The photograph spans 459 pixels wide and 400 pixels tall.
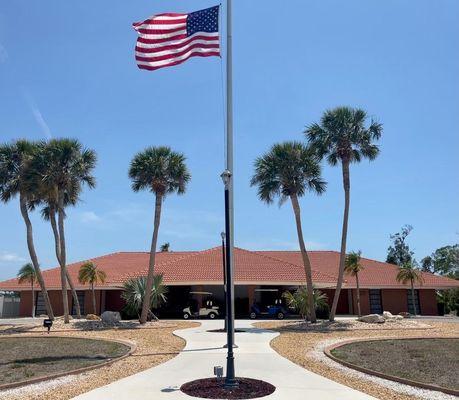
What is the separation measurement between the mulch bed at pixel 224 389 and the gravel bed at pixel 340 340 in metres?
1.99

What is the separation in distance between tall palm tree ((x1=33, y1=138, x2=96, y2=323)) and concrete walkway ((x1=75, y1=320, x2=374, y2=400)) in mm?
13433

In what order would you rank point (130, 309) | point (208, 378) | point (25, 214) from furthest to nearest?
1. point (130, 309)
2. point (25, 214)
3. point (208, 378)

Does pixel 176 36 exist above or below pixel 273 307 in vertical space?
above

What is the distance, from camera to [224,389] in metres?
9.73

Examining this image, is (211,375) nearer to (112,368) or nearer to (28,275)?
(112,368)

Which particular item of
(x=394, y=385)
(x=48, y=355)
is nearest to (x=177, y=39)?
(x=394, y=385)

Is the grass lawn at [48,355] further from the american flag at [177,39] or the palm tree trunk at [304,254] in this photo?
the palm tree trunk at [304,254]

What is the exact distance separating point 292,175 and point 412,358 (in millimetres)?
13971

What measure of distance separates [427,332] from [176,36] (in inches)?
713

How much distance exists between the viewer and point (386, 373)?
11656mm

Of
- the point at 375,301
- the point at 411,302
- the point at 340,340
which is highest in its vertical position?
the point at 375,301

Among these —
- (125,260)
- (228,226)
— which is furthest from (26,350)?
(125,260)

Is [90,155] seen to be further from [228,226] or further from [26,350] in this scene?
[228,226]

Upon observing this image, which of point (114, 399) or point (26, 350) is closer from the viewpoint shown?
point (114, 399)
